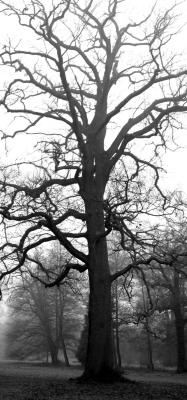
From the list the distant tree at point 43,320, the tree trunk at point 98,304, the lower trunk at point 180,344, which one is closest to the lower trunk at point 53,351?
the distant tree at point 43,320

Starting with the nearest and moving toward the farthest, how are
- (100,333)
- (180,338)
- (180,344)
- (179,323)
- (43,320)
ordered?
(100,333)
(179,323)
(180,338)
(180,344)
(43,320)

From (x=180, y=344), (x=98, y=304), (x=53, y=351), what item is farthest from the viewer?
(x=53, y=351)

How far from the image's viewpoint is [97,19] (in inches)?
576

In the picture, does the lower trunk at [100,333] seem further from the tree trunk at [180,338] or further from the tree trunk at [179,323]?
the tree trunk at [180,338]

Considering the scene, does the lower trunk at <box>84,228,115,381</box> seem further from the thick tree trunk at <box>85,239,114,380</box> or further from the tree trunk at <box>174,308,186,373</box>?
the tree trunk at <box>174,308,186,373</box>

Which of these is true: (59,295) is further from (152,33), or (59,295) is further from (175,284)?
(152,33)

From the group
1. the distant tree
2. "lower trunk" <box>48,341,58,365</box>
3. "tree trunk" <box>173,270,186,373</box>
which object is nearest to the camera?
"tree trunk" <box>173,270,186,373</box>

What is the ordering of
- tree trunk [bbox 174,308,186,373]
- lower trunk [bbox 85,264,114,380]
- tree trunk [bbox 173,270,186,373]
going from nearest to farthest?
lower trunk [bbox 85,264,114,380]
tree trunk [bbox 173,270,186,373]
tree trunk [bbox 174,308,186,373]

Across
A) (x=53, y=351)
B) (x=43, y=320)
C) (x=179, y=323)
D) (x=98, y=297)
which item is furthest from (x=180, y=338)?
(x=98, y=297)

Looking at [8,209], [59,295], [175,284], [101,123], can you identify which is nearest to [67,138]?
[101,123]

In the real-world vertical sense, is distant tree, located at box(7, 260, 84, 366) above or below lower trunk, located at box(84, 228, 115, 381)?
above

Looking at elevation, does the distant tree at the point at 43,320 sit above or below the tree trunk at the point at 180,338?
above

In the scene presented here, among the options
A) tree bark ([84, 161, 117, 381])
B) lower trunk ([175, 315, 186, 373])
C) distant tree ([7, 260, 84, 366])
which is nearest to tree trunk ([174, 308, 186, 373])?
lower trunk ([175, 315, 186, 373])

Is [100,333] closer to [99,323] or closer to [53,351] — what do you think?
[99,323]
